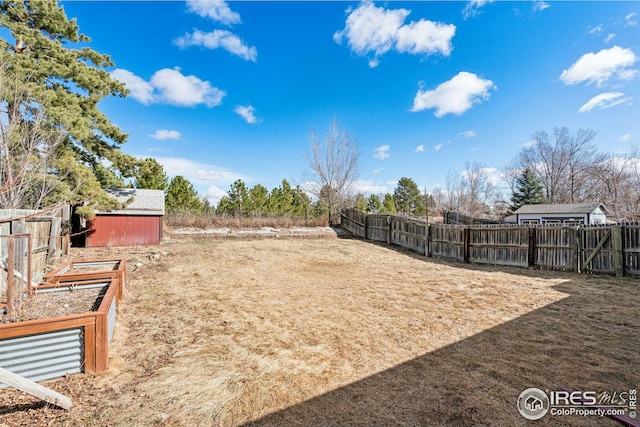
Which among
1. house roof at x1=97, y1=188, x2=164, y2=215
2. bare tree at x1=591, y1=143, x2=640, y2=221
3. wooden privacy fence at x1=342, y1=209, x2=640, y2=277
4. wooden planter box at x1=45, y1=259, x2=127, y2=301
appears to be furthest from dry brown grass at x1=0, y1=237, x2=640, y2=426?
bare tree at x1=591, y1=143, x2=640, y2=221

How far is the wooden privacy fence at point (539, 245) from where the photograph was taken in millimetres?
7160

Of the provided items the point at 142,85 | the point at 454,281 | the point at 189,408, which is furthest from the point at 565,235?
the point at 142,85

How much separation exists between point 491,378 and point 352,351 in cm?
145

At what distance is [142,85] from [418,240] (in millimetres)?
13761

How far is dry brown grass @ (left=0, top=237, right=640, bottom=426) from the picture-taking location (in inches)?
90.9

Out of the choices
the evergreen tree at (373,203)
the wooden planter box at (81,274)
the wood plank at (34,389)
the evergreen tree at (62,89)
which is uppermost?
the evergreen tree at (62,89)

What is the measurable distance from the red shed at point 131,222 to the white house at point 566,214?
2120cm

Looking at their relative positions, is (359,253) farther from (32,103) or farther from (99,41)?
(99,41)

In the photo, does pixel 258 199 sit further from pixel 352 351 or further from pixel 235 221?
pixel 352 351

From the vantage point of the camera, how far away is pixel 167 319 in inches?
173

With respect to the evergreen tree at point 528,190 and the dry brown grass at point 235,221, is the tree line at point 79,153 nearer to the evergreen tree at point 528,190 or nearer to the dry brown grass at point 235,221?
the dry brown grass at point 235,221

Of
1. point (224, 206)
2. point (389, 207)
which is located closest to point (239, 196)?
point (224, 206)

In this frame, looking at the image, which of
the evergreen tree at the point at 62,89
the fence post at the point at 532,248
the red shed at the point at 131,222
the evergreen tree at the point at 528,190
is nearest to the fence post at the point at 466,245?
the fence post at the point at 532,248

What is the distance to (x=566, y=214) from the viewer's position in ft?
60.7
